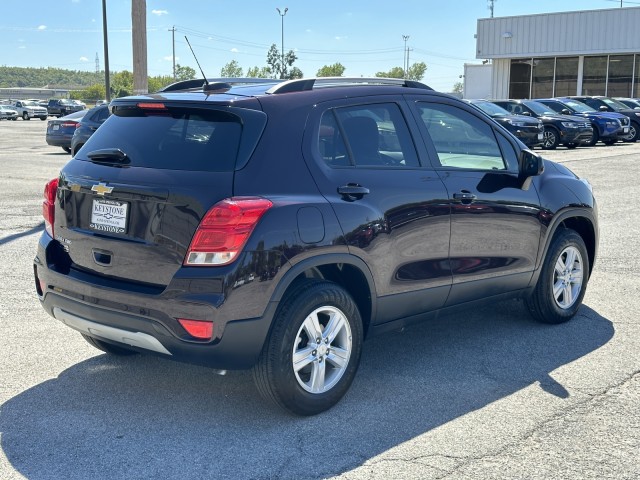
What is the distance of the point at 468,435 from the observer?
413cm

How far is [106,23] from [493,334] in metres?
41.8

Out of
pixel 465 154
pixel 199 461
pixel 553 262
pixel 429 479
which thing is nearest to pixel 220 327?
pixel 199 461

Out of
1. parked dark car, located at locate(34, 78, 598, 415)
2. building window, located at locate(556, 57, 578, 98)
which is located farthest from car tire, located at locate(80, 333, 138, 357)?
building window, located at locate(556, 57, 578, 98)

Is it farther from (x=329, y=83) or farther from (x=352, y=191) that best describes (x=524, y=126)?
(x=352, y=191)

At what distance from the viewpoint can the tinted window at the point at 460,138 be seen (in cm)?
517

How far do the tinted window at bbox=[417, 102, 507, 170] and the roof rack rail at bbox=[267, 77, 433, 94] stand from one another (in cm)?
20

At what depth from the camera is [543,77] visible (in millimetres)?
46688

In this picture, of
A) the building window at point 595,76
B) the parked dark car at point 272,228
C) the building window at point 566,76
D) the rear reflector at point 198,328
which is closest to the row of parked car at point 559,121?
the building window at point 595,76

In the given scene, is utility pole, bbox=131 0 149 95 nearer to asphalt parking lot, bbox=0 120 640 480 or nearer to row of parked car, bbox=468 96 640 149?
asphalt parking lot, bbox=0 120 640 480

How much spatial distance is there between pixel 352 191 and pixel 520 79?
45678mm

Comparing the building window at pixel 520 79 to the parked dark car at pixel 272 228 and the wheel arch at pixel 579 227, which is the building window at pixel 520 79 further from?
the parked dark car at pixel 272 228

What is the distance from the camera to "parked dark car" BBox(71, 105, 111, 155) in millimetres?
18203

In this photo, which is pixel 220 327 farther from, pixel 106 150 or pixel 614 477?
pixel 614 477

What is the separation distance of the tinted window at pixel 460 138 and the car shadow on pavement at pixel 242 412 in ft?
4.21
